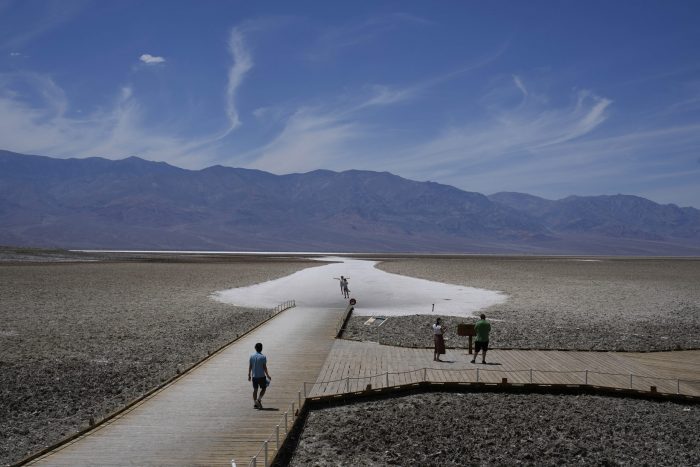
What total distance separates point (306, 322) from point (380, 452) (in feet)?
53.2

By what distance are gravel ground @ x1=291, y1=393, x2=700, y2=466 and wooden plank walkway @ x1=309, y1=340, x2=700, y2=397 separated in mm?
942

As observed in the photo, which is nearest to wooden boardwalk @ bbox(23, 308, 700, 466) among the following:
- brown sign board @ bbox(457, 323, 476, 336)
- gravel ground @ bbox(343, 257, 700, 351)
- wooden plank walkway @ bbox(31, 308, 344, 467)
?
wooden plank walkway @ bbox(31, 308, 344, 467)

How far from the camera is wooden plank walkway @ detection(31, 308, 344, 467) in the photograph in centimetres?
1262

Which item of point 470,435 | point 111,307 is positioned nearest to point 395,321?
point 470,435

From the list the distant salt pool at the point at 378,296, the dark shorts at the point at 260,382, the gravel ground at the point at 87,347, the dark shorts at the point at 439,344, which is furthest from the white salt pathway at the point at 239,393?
the distant salt pool at the point at 378,296

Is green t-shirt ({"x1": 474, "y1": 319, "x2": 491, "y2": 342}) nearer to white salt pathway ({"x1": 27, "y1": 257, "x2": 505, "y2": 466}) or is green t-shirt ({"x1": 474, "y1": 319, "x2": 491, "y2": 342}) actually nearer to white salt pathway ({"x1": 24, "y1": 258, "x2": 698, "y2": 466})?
white salt pathway ({"x1": 24, "y1": 258, "x2": 698, "y2": 466})

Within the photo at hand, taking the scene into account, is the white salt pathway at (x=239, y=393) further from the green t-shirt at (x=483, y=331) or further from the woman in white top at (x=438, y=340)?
the green t-shirt at (x=483, y=331)

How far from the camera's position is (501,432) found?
15555mm

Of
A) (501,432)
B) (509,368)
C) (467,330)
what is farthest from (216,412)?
(467,330)

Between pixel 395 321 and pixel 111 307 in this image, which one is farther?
pixel 111 307

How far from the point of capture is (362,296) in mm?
47312

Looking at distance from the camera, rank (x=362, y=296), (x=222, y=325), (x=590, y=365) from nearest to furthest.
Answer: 1. (x=590, y=365)
2. (x=222, y=325)
3. (x=362, y=296)

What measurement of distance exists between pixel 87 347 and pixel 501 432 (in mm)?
18422

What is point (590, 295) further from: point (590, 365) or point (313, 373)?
point (313, 373)
